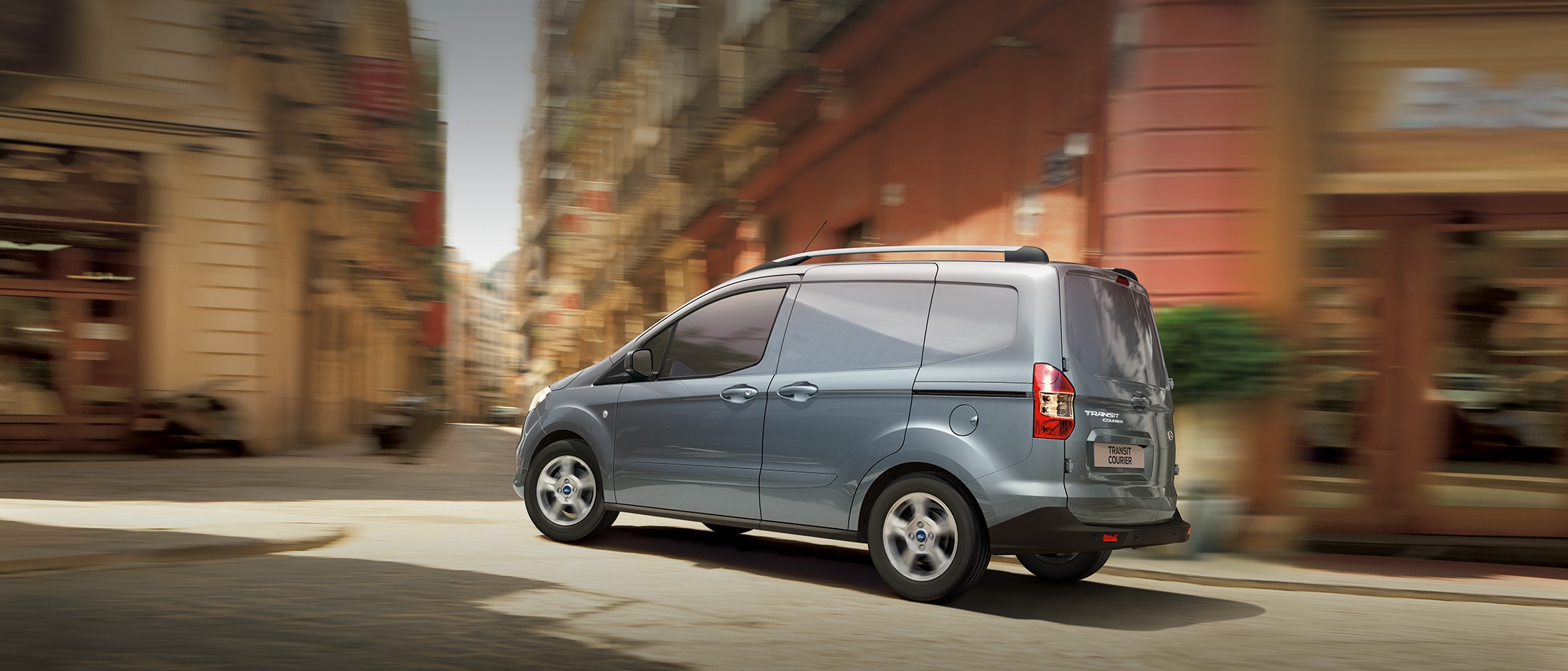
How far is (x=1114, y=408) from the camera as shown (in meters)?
6.27

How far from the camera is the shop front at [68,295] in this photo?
14.2 metres

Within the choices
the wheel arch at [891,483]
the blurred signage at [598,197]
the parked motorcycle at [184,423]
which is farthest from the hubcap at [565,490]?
the blurred signage at [598,197]

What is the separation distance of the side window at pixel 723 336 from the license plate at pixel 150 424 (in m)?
9.16

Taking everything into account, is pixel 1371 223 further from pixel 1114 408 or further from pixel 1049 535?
pixel 1049 535

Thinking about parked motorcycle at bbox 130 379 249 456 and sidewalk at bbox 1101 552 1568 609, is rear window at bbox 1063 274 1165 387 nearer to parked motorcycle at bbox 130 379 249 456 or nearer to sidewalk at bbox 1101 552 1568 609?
sidewalk at bbox 1101 552 1568 609

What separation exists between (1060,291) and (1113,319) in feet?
1.55

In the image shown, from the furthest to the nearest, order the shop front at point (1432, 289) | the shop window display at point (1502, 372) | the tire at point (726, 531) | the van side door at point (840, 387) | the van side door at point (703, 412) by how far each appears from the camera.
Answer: the shop window display at point (1502, 372) → the shop front at point (1432, 289) → the tire at point (726, 531) → the van side door at point (703, 412) → the van side door at point (840, 387)

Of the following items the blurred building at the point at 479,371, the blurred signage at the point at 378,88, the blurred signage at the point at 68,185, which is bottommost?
the blurred building at the point at 479,371

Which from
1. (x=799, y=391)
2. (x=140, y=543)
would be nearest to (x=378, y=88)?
(x=140, y=543)

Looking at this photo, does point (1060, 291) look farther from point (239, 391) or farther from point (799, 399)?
point (239, 391)

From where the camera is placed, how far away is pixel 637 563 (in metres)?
7.34

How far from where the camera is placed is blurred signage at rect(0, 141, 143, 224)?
14.1 metres

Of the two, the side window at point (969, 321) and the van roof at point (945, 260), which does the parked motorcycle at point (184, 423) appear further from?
the side window at point (969, 321)

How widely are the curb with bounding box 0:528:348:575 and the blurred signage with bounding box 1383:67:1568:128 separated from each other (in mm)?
7946
